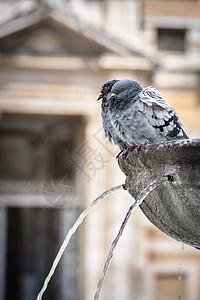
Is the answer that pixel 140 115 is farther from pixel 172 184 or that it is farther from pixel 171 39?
pixel 171 39

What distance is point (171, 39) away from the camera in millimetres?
12219

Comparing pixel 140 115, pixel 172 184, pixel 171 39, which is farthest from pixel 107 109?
pixel 171 39

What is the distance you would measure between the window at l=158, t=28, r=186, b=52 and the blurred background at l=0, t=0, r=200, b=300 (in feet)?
0.08

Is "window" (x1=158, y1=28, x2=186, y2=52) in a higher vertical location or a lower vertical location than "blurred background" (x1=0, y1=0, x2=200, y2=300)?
higher

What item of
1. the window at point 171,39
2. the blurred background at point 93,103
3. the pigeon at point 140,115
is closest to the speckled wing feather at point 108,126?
the pigeon at point 140,115

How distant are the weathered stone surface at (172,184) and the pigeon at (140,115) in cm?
27

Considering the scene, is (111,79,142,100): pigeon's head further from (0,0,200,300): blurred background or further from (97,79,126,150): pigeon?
(0,0,200,300): blurred background

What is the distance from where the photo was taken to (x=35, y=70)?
418 inches

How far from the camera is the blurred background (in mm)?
10414

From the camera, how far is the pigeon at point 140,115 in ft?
12.3

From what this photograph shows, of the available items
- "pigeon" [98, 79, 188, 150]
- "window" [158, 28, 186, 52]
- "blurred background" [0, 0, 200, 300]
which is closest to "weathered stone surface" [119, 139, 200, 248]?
"pigeon" [98, 79, 188, 150]

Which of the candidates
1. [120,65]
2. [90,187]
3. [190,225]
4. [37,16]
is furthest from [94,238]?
[190,225]

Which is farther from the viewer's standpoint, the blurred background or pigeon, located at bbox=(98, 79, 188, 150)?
the blurred background

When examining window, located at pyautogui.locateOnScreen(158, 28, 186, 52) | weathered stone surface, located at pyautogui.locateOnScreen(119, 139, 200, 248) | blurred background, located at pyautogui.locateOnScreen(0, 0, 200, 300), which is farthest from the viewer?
window, located at pyautogui.locateOnScreen(158, 28, 186, 52)
